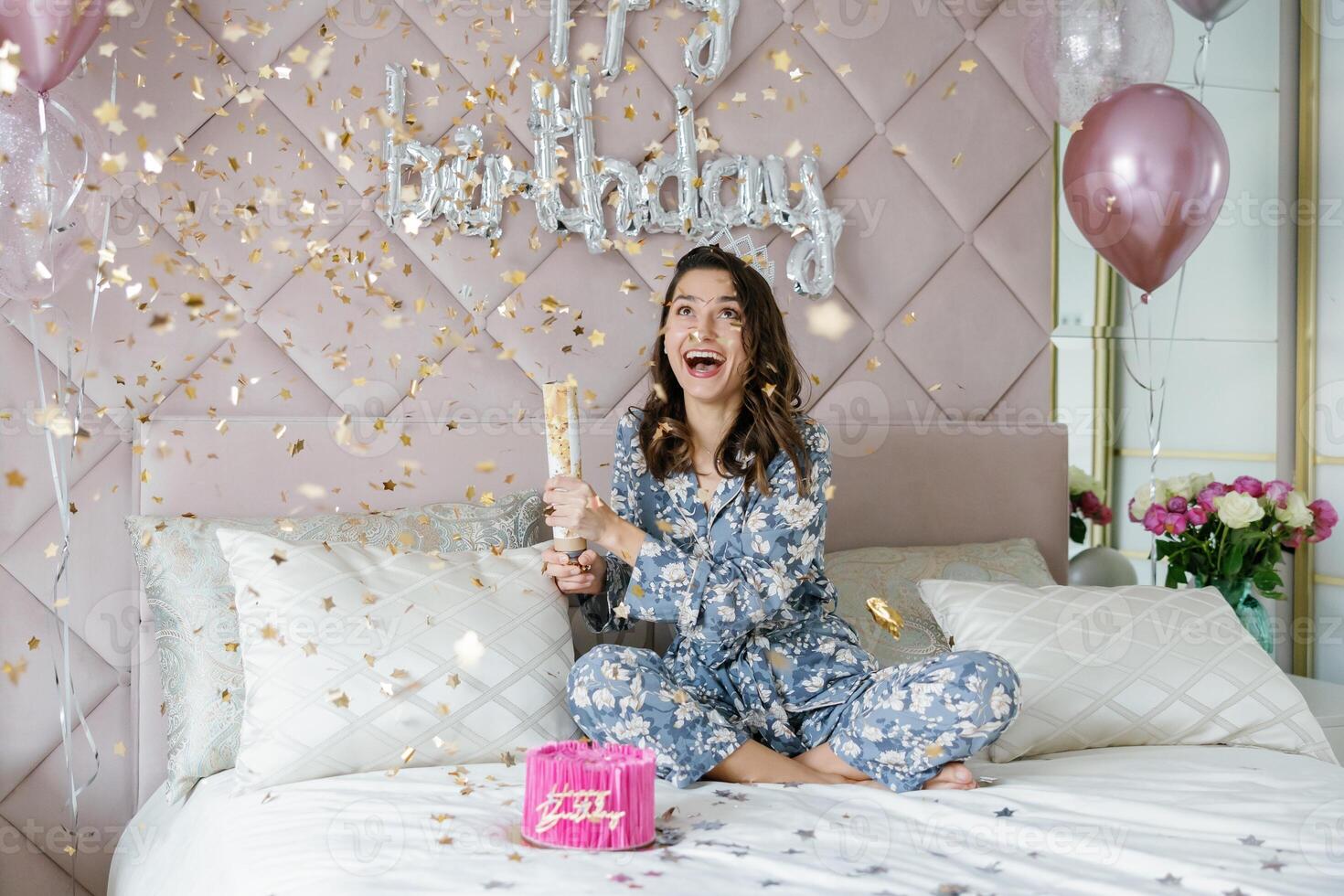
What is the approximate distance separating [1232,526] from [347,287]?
195cm

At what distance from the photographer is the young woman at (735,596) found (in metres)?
1.76

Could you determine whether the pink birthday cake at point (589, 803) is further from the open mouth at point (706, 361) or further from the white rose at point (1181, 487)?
the white rose at point (1181, 487)

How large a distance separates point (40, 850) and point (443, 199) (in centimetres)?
141

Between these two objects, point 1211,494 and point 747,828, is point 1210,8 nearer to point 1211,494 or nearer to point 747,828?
point 1211,494

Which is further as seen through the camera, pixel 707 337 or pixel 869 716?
pixel 707 337

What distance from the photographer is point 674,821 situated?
158cm

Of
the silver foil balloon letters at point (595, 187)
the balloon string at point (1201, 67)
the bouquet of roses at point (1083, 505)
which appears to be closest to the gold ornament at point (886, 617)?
the silver foil balloon letters at point (595, 187)

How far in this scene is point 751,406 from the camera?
84.6 inches

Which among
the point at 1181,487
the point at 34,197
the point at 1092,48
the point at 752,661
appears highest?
the point at 1092,48

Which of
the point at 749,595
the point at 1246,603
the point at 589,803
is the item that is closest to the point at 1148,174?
the point at 1246,603

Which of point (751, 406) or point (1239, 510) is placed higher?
point (751, 406)

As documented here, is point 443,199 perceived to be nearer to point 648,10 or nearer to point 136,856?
point 648,10

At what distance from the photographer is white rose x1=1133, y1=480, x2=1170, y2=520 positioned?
109 inches

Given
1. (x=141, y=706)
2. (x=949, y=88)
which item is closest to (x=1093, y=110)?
(x=949, y=88)
